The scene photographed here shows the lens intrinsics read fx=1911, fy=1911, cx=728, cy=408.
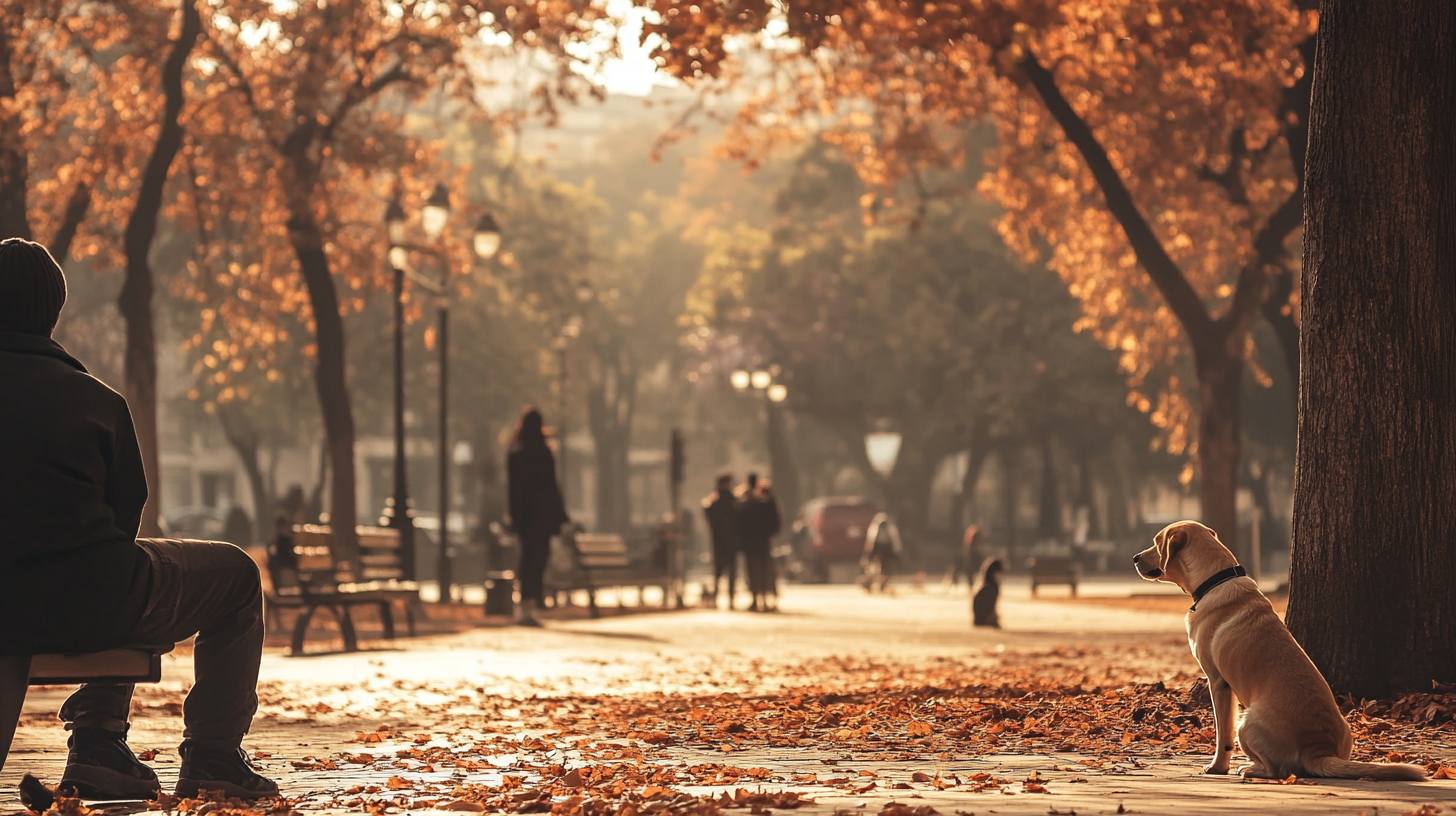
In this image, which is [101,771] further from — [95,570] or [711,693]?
[711,693]

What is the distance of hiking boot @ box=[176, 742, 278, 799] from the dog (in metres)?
3.17

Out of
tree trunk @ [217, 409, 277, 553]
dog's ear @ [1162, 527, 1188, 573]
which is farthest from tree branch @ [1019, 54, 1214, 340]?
tree trunk @ [217, 409, 277, 553]

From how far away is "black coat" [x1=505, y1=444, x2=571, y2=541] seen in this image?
20.3m

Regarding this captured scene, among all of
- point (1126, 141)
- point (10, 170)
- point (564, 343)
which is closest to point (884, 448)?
point (564, 343)

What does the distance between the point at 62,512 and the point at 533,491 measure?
48.6 feet

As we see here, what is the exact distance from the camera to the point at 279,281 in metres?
27.2

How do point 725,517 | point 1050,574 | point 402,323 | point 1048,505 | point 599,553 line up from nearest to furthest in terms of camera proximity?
point 599,553 → point 402,323 → point 725,517 → point 1050,574 → point 1048,505

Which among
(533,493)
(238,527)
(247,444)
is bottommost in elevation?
(533,493)

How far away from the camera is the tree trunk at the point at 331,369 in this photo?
24391mm

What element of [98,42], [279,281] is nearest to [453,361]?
[279,281]

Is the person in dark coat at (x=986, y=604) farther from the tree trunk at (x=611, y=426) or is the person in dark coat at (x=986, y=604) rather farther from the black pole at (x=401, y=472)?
the tree trunk at (x=611, y=426)

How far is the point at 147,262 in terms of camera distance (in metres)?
20.3

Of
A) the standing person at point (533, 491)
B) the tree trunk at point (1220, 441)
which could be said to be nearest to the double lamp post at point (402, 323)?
the standing person at point (533, 491)

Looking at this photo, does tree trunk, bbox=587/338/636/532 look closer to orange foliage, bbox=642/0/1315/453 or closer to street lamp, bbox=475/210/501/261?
orange foliage, bbox=642/0/1315/453
